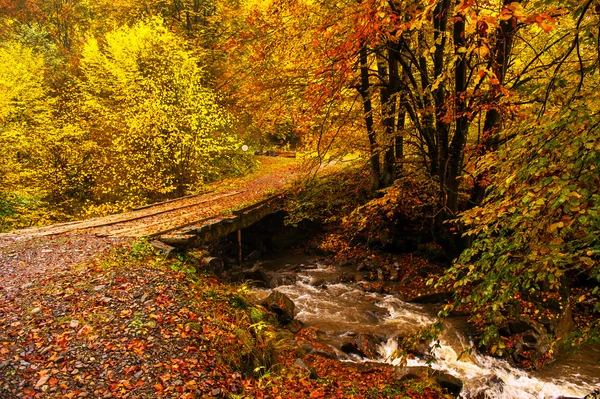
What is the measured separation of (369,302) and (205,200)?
774 cm

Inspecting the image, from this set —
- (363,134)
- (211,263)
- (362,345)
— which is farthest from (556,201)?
(363,134)

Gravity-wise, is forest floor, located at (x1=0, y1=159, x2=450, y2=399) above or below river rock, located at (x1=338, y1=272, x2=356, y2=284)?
above

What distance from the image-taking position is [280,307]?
882cm

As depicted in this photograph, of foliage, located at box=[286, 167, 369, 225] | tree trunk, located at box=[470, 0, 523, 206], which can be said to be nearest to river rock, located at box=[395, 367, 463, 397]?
tree trunk, located at box=[470, 0, 523, 206]

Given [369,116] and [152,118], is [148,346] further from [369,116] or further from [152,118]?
[152,118]

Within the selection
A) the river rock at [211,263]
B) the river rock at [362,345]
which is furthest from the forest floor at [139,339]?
the river rock at [362,345]

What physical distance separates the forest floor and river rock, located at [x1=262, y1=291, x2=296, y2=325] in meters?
0.89

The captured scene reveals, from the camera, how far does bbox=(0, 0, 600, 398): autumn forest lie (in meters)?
4.17

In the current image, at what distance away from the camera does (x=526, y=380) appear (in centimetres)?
718

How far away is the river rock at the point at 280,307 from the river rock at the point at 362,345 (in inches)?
61.3

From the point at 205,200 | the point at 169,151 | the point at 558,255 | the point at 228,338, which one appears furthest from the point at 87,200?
the point at 558,255

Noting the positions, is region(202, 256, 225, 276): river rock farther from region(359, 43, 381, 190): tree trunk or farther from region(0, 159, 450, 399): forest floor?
region(359, 43, 381, 190): tree trunk

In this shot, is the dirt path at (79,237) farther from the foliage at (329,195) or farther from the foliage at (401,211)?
the foliage at (401,211)

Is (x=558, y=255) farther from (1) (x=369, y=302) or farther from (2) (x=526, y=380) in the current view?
(1) (x=369, y=302)
